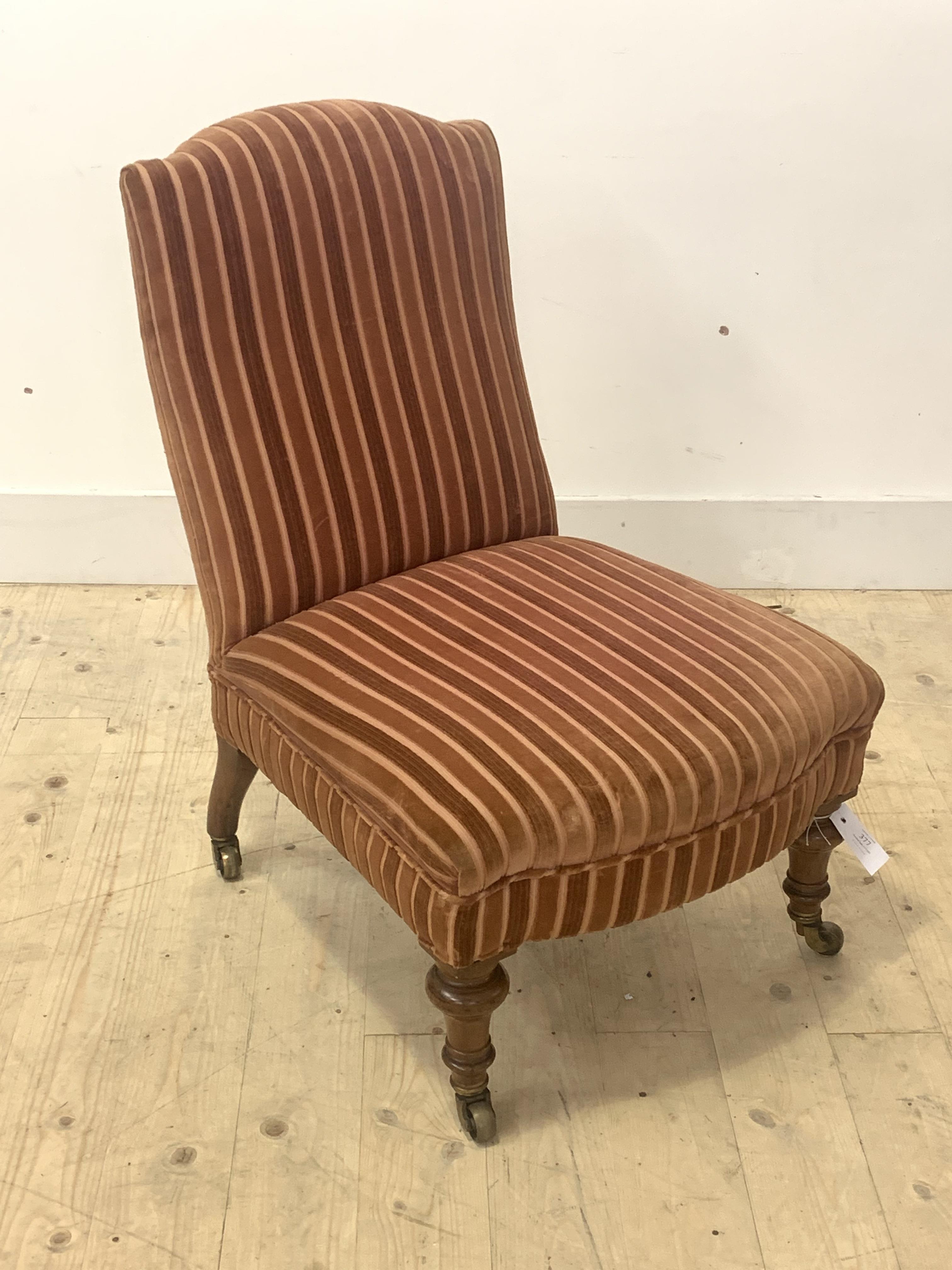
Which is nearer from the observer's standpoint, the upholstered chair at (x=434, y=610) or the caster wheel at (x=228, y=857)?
the upholstered chair at (x=434, y=610)

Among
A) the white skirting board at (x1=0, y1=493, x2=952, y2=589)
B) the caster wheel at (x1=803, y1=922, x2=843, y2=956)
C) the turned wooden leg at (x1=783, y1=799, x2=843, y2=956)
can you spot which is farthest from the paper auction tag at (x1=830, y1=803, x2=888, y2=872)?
the white skirting board at (x1=0, y1=493, x2=952, y2=589)

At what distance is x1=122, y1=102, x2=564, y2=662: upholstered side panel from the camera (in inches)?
47.2

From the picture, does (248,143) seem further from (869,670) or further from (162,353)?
(869,670)

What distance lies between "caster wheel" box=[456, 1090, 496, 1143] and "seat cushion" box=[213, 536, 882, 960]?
0.23 meters

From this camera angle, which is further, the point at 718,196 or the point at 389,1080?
the point at 718,196

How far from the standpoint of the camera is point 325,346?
128cm

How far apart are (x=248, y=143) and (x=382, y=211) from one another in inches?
6.1

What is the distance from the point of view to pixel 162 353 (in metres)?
1.20

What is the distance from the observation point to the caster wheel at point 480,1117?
1208 millimetres

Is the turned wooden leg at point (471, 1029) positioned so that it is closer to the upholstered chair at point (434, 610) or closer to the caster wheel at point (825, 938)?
the upholstered chair at point (434, 610)

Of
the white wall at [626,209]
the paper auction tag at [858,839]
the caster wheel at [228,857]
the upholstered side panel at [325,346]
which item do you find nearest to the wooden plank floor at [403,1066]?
the caster wheel at [228,857]

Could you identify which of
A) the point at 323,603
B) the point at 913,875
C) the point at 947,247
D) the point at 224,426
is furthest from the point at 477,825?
the point at 947,247

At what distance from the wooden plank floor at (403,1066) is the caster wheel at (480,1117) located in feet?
0.07

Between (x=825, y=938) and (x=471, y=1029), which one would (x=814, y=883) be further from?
(x=471, y=1029)
